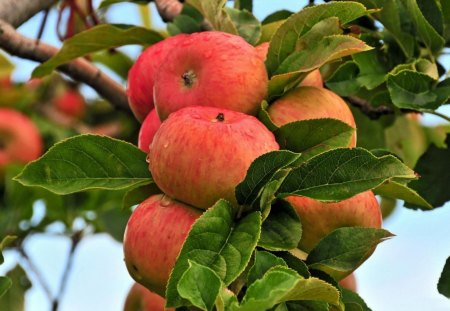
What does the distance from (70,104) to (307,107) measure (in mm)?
1826

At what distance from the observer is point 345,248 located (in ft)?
3.25

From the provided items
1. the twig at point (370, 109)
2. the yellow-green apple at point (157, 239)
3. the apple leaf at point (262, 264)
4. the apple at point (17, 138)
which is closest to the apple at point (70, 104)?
the apple at point (17, 138)

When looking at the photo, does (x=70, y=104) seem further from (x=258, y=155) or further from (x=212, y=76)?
(x=258, y=155)

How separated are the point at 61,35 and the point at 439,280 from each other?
0.81 metres

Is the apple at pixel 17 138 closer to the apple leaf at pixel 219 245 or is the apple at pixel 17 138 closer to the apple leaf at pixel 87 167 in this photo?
the apple leaf at pixel 87 167

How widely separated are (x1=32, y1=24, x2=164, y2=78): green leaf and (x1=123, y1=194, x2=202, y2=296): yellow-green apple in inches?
14.8

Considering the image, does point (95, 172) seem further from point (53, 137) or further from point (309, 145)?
point (53, 137)

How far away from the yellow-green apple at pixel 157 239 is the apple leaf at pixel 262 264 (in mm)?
101

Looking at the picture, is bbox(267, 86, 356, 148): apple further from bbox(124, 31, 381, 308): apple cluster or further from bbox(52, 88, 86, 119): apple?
bbox(52, 88, 86, 119): apple

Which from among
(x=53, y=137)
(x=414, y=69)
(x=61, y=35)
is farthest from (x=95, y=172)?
(x=53, y=137)

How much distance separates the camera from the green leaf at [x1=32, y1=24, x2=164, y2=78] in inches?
51.9

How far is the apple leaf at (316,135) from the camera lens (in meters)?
1.00

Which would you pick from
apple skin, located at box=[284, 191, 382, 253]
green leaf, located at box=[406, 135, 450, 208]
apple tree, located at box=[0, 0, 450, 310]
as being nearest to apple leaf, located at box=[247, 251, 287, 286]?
apple tree, located at box=[0, 0, 450, 310]

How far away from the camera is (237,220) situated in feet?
3.20
